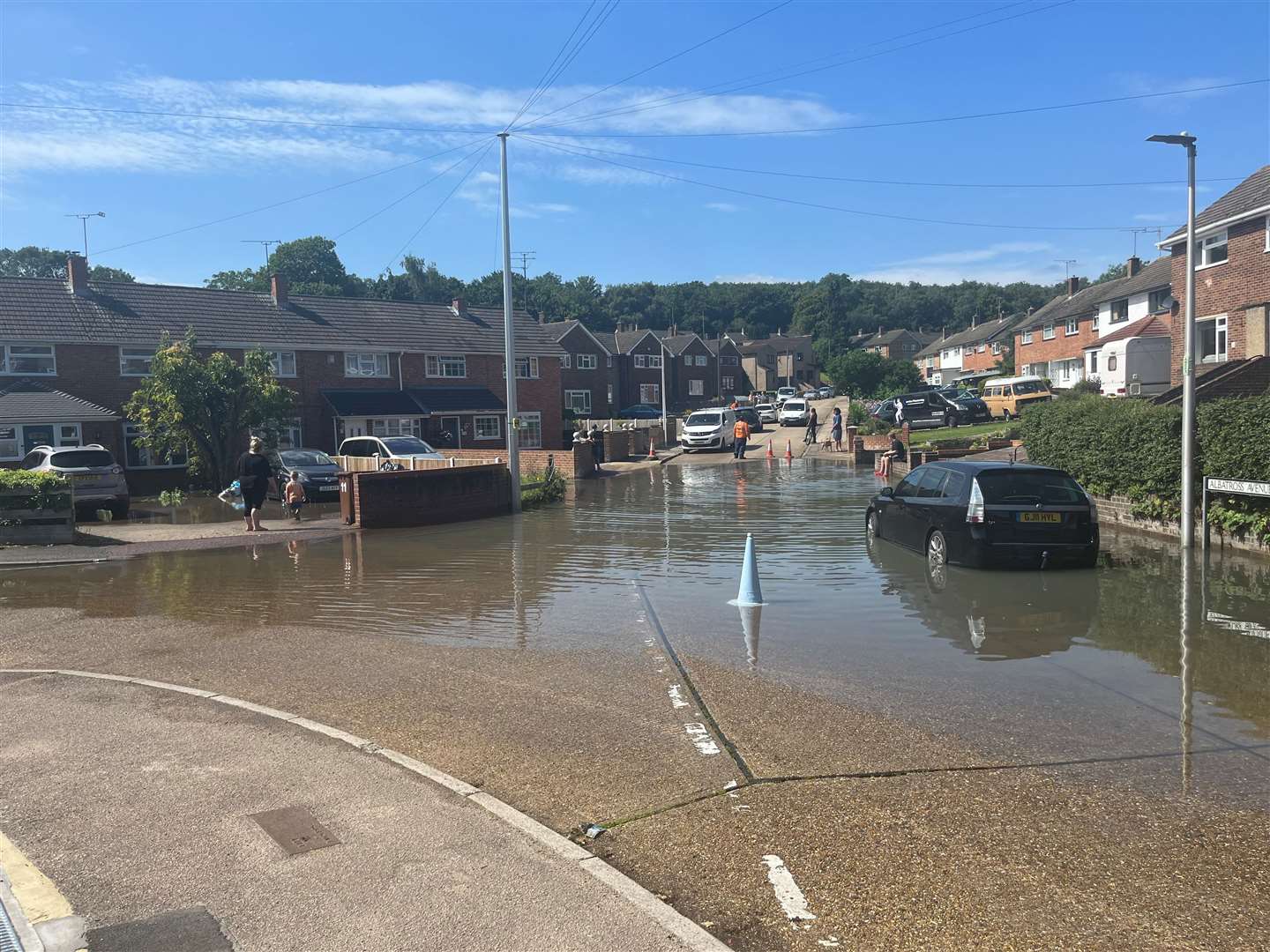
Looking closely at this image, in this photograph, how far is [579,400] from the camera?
74.6 meters

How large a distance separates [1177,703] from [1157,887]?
10.8ft

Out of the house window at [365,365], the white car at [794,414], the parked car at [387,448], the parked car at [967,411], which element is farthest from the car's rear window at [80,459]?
the white car at [794,414]

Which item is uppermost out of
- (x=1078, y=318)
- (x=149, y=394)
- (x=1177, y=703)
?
(x=1078, y=318)

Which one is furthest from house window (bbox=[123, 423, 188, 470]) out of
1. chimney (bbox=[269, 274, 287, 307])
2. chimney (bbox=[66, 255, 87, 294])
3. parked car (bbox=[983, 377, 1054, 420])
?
parked car (bbox=[983, 377, 1054, 420])

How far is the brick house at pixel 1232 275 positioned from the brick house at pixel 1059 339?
26.9 m

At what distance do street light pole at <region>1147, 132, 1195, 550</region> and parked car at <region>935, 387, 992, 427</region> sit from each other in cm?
3146

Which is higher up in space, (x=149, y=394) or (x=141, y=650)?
(x=149, y=394)

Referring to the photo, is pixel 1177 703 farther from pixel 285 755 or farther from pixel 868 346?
pixel 868 346

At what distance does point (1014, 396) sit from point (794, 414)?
12901mm

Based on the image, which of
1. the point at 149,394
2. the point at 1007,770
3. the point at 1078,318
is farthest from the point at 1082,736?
the point at 1078,318

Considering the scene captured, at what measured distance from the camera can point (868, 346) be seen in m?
143

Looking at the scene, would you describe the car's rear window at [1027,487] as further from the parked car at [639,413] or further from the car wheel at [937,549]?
the parked car at [639,413]

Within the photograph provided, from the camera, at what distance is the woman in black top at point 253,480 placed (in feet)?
59.5

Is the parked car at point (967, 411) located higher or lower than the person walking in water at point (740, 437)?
higher
